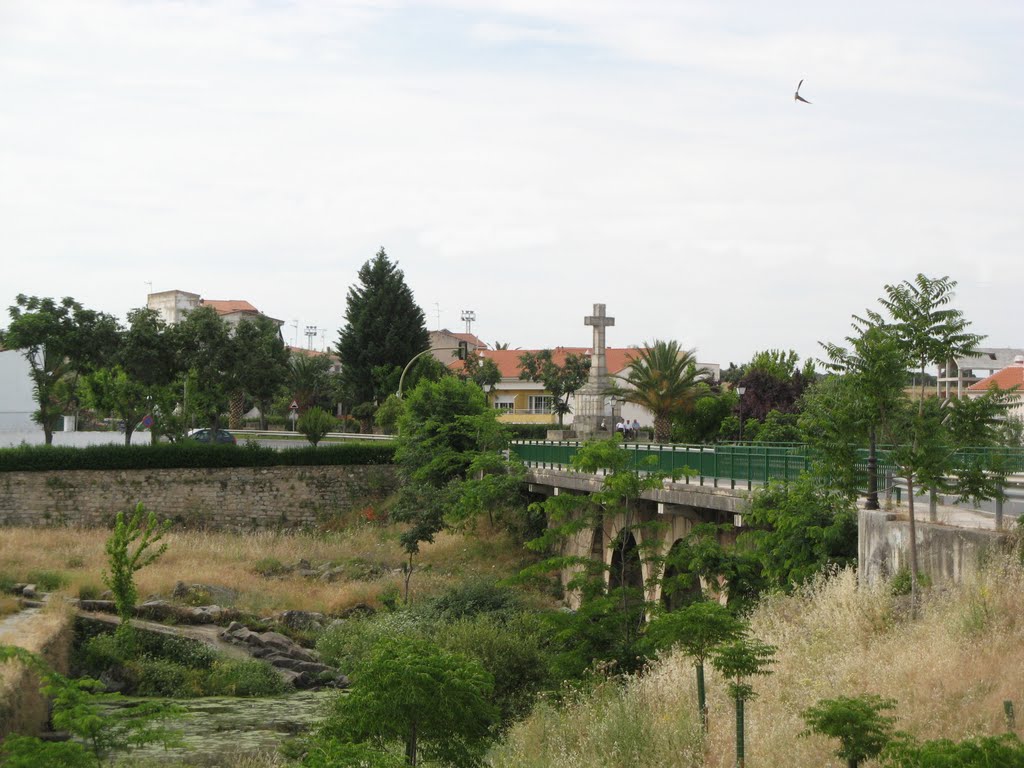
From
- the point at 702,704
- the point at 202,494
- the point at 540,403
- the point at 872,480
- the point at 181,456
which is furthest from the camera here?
the point at 540,403

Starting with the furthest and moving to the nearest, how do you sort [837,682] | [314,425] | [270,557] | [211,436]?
[211,436] < [314,425] < [270,557] < [837,682]

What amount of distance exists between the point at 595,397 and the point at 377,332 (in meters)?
23.9

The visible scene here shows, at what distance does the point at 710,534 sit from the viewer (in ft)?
62.2

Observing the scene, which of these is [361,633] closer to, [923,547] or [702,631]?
[923,547]

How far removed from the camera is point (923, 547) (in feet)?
45.9

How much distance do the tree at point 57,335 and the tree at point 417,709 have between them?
3472cm

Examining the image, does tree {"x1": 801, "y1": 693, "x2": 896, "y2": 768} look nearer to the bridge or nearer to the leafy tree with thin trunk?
the leafy tree with thin trunk

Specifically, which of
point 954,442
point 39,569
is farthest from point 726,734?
point 39,569

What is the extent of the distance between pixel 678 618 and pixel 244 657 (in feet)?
48.1

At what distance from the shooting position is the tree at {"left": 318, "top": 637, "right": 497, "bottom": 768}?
10633 millimetres

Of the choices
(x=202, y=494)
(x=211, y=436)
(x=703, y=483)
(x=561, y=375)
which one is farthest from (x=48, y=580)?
(x=561, y=375)

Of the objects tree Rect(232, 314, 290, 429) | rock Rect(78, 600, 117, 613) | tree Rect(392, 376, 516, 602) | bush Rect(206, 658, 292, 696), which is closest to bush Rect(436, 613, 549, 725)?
bush Rect(206, 658, 292, 696)

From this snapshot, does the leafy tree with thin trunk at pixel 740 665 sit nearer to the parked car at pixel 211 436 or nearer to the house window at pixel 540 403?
the parked car at pixel 211 436

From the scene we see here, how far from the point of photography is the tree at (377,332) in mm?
70188
